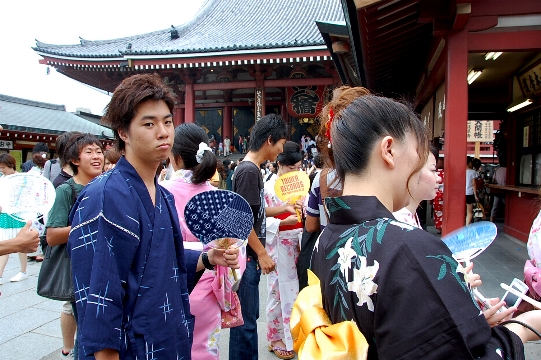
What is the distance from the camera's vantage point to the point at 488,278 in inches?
190

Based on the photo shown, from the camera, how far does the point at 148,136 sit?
1414mm

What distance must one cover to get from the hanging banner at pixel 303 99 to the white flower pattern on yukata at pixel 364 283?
12297 mm

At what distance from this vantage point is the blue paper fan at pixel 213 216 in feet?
5.68

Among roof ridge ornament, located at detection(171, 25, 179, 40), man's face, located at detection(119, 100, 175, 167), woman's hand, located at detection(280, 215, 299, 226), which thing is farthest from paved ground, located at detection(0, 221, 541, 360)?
roof ridge ornament, located at detection(171, 25, 179, 40)

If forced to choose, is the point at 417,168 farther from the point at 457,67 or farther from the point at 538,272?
the point at 457,67

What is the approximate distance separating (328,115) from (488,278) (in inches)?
180

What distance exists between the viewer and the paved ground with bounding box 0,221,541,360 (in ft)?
10.3

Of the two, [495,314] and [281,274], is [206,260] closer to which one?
[495,314]

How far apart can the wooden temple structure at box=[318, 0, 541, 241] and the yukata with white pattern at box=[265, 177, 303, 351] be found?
6.74ft

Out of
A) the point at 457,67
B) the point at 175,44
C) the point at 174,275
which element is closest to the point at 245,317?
the point at 174,275

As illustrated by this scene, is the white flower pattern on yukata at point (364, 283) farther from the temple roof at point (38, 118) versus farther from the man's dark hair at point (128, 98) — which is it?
the temple roof at point (38, 118)

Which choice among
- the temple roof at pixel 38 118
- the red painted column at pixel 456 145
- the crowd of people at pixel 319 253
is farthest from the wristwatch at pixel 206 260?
the temple roof at pixel 38 118

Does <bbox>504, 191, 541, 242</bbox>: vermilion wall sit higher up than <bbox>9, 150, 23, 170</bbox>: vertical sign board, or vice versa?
<bbox>9, 150, 23, 170</bbox>: vertical sign board

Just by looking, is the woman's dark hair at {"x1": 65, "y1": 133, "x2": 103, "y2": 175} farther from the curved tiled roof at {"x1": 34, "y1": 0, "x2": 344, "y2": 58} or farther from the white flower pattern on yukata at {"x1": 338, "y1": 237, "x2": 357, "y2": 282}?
the curved tiled roof at {"x1": 34, "y1": 0, "x2": 344, "y2": 58}
